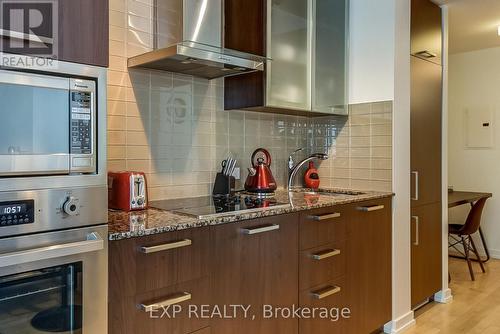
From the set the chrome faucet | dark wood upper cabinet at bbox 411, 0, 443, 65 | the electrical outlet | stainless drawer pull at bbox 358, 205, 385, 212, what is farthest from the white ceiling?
the electrical outlet

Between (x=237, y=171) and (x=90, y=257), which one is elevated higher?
(x=237, y=171)

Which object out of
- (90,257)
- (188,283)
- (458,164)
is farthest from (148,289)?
(458,164)

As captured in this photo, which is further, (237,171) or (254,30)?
(237,171)

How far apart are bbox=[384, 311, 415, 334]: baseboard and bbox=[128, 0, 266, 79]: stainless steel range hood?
186 centimetres

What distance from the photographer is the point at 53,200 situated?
1134 mm

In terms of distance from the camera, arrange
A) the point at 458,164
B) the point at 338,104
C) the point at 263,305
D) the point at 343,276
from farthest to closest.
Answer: the point at 458,164 < the point at 338,104 < the point at 343,276 < the point at 263,305

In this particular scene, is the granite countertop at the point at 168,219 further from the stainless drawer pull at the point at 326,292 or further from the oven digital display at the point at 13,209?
the stainless drawer pull at the point at 326,292

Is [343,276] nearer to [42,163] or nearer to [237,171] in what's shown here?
[237,171]

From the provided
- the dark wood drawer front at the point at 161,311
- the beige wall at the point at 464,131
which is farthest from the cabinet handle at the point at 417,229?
the beige wall at the point at 464,131

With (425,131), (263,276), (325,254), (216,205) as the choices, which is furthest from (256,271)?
(425,131)

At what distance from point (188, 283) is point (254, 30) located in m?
1.49

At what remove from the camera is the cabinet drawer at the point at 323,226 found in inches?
80.0

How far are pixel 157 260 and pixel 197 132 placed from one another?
A: 41.5 inches

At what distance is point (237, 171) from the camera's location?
257 centimetres
